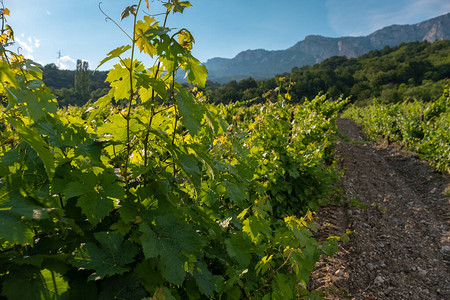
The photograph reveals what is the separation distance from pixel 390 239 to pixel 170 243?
452 centimetres

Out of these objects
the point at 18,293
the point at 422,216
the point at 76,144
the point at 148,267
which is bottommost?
the point at 422,216

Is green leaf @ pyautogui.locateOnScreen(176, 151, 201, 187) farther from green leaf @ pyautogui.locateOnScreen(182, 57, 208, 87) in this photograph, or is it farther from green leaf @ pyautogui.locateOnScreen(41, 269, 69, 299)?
green leaf @ pyautogui.locateOnScreen(41, 269, 69, 299)

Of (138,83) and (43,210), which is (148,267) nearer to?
(43,210)

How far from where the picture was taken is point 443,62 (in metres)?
49.9

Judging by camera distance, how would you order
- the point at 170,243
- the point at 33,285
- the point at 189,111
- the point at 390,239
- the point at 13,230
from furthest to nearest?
the point at 390,239 < the point at 189,111 < the point at 170,243 < the point at 33,285 < the point at 13,230

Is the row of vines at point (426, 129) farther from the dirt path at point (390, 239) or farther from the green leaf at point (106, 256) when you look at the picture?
the green leaf at point (106, 256)

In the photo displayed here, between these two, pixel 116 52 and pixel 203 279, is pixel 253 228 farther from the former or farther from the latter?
pixel 116 52

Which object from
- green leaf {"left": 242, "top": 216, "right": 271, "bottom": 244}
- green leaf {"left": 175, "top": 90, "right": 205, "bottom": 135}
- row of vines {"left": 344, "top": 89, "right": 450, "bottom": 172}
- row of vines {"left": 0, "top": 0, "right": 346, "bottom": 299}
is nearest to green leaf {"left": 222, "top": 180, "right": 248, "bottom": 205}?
green leaf {"left": 242, "top": 216, "right": 271, "bottom": 244}

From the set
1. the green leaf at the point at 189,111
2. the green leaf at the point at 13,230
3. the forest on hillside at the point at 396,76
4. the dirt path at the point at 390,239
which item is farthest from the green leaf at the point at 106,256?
the forest on hillside at the point at 396,76

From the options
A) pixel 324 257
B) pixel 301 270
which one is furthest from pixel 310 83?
pixel 301 270

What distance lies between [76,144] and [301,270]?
4.01ft

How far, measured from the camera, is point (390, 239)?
13.8 ft

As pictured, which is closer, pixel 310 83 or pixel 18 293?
pixel 18 293

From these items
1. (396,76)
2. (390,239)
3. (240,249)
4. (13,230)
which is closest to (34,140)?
(13,230)
